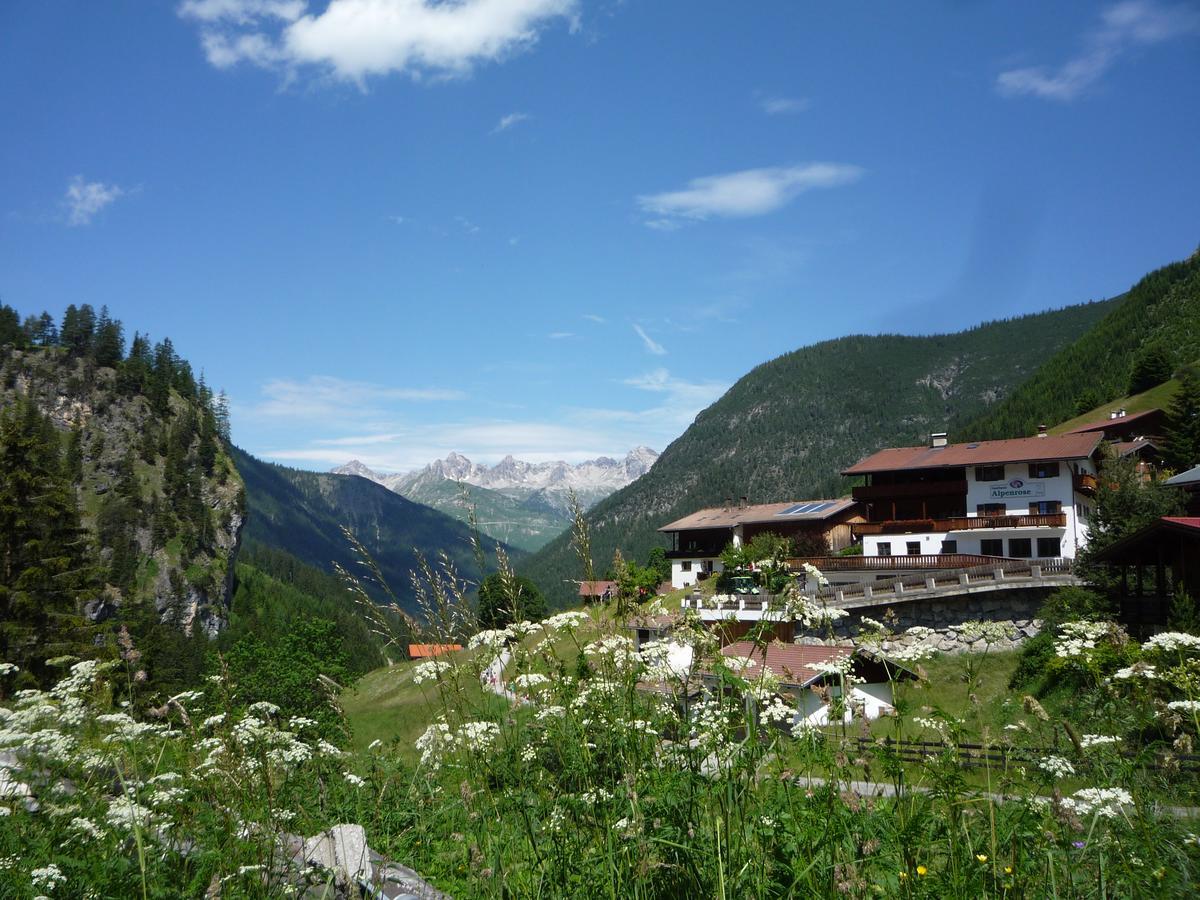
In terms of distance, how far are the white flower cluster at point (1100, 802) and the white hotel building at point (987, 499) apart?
4608 centimetres

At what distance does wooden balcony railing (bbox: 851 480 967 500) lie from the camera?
158ft

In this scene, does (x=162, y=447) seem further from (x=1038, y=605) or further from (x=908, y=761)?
(x=908, y=761)

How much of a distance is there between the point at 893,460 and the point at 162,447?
165 metres

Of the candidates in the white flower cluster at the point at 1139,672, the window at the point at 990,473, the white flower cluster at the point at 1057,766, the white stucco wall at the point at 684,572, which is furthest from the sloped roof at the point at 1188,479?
the white stucco wall at the point at 684,572

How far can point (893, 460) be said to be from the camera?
52.8 metres

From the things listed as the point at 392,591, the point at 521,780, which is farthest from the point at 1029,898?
the point at 392,591

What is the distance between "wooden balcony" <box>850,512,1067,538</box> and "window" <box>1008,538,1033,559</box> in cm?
121

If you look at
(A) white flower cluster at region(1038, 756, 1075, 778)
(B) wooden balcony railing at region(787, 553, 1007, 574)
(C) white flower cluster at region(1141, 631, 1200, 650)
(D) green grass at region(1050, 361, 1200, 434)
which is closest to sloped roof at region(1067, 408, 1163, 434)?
(D) green grass at region(1050, 361, 1200, 434)

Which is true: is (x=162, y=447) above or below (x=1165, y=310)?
below

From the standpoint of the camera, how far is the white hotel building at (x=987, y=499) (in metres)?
44.2

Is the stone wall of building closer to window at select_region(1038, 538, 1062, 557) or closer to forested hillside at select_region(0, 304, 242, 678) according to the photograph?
window at select_region(1038, 538, 1062, 557)

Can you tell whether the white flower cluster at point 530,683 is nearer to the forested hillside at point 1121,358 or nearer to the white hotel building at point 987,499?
the white hotel building at point 987,499

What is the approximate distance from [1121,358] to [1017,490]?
347ft

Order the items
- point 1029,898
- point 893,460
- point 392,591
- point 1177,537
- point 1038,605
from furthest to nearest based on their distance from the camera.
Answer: point 893,460 → point 1038,605 → point 1177,537 → point 392,591 → point 1029,898
